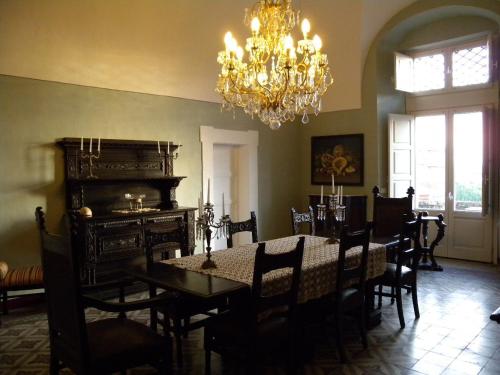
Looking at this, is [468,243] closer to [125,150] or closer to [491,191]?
[491,191]

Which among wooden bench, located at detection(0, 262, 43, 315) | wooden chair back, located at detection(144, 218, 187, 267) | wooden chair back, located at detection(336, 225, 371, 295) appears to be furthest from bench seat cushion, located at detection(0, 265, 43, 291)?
wooden chair back, located at detection(336, 225, 371, 295)

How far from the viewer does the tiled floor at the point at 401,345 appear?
3.10 m

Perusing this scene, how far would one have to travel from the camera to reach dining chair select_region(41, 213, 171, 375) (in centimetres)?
218

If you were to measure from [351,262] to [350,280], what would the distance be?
0.59 feet

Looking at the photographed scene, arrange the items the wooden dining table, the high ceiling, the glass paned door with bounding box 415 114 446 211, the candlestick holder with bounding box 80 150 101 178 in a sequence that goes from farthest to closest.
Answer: the glass paned door with bounding box 415 114 446 211
the candlestick holder with bounding box 80 150 101 178
the high ceiling
the wooden dining table

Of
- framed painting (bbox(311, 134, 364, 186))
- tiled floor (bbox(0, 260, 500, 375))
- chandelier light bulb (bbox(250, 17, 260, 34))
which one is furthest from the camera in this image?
framed painting (bbox(311, 134, 364, 186))

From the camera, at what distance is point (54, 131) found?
480cm

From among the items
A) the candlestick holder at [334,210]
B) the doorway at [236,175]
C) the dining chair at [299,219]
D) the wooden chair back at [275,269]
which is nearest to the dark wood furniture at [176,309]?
the wooden chair back at [275,269]

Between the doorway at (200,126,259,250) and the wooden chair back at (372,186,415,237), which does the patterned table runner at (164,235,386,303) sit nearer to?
the wooden chair back at (372,186,415,237)

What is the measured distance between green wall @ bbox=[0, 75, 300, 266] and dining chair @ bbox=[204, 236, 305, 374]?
9.22 feet

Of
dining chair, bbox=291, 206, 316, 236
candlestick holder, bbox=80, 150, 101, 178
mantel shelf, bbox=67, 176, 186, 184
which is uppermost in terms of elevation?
candlestick holder, bbox=80, 150, 101, 178

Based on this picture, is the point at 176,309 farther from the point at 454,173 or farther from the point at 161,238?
the point at 454,173

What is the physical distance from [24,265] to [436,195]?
6.00 meters

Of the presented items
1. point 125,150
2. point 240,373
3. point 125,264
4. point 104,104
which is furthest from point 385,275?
point 104,104
